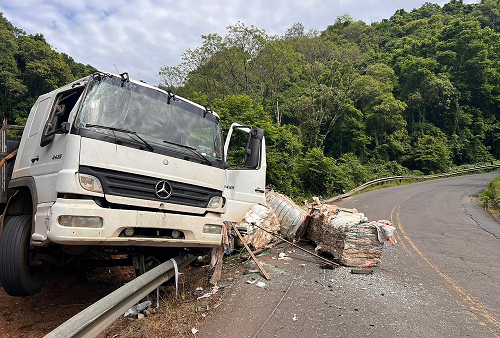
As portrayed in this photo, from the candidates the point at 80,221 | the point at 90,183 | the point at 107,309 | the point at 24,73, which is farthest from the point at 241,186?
the point at 24,73

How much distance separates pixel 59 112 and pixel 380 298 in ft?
16.3

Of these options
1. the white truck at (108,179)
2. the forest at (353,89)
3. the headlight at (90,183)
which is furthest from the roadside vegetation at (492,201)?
the headlight at (90,183)

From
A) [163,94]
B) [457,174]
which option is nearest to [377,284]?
[163,94]

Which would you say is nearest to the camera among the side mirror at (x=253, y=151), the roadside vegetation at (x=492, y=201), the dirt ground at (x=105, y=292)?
the dirt ground at (x=105, y=292)

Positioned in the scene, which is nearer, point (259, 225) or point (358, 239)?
point (358, 239)

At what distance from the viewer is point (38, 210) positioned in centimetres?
389

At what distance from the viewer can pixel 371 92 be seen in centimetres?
3822

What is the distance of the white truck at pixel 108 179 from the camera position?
3.64 metres

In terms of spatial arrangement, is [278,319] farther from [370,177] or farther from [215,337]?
[370,177]

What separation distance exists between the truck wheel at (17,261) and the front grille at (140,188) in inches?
59.3

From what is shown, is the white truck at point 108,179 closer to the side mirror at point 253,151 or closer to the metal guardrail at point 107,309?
the metal guardrail at point 107,309

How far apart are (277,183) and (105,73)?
14562mm

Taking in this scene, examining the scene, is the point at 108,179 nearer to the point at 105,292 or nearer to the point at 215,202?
the point at 215,202

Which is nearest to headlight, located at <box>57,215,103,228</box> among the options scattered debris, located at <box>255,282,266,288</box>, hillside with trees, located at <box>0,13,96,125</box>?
scattered debris, located at <box>255,282,266,288</box>
